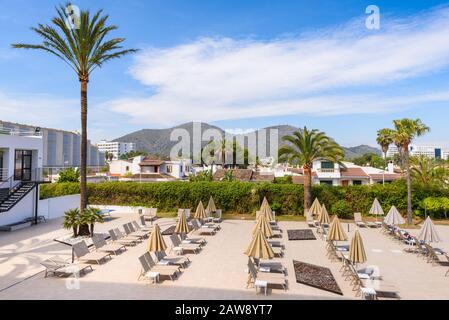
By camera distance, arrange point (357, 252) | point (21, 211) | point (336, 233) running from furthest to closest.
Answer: point (21, 211)
point (336, 233)
point (357, 252)

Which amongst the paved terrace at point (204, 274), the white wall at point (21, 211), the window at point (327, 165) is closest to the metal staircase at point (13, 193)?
the white wall at point (21, 211)

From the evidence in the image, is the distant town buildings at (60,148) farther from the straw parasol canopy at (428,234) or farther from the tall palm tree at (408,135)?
the straw parasol canopy at (428,234)

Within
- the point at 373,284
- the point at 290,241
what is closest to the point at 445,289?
the point at 373,284

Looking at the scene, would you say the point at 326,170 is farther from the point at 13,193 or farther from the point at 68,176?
the point at 13,193

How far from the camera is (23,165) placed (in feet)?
82.1

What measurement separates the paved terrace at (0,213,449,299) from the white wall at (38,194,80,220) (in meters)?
5.59

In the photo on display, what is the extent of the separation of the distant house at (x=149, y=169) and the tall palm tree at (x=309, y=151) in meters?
35.8

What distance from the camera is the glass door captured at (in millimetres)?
24406

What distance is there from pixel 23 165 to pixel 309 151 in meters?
22.2

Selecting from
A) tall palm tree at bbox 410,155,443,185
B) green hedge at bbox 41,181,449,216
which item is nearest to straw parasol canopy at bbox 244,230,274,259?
green hedge at bbox 41,181,449,216

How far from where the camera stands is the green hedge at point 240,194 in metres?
26.6

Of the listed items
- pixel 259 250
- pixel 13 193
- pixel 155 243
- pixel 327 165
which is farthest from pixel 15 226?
pixel 327 165

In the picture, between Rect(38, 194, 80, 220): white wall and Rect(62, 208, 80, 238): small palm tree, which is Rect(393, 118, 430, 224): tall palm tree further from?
Rect(38, 194, 80, 220): white wall
